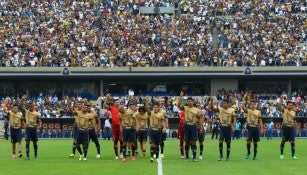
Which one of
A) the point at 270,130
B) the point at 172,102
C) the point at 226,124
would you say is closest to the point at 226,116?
the point at 226,124

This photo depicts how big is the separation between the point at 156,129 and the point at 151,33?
37.8 metres

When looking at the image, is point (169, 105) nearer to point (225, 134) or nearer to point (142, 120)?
point (142, 120)

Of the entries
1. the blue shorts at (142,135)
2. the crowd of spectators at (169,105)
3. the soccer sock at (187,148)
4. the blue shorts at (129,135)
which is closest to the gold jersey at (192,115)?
the soccer sock at (187,148)

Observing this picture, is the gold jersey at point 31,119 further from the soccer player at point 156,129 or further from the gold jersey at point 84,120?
the soccer player at point 156,129

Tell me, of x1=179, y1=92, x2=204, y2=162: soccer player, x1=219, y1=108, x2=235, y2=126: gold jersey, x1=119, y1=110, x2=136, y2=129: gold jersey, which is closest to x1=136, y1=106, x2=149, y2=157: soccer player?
x1=119, y1=110, x2=136, y2=129: gold jersey

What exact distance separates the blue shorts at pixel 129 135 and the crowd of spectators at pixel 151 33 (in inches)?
1326

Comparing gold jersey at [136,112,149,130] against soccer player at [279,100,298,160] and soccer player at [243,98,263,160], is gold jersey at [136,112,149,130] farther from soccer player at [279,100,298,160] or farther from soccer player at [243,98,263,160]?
soccer player at [279,100,298,160]

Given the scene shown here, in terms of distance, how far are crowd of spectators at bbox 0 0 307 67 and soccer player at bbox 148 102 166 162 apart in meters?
34.2

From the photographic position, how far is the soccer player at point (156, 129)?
3148cm

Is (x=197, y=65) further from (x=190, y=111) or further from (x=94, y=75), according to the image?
(x=190, y=111)

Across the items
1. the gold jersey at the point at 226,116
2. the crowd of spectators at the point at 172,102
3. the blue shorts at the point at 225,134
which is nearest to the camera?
the blue shorts at the point at 225,134

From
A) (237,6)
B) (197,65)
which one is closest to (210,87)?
(197,65)

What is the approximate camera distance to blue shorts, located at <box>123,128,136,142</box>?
106ft

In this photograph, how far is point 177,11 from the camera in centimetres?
7394
